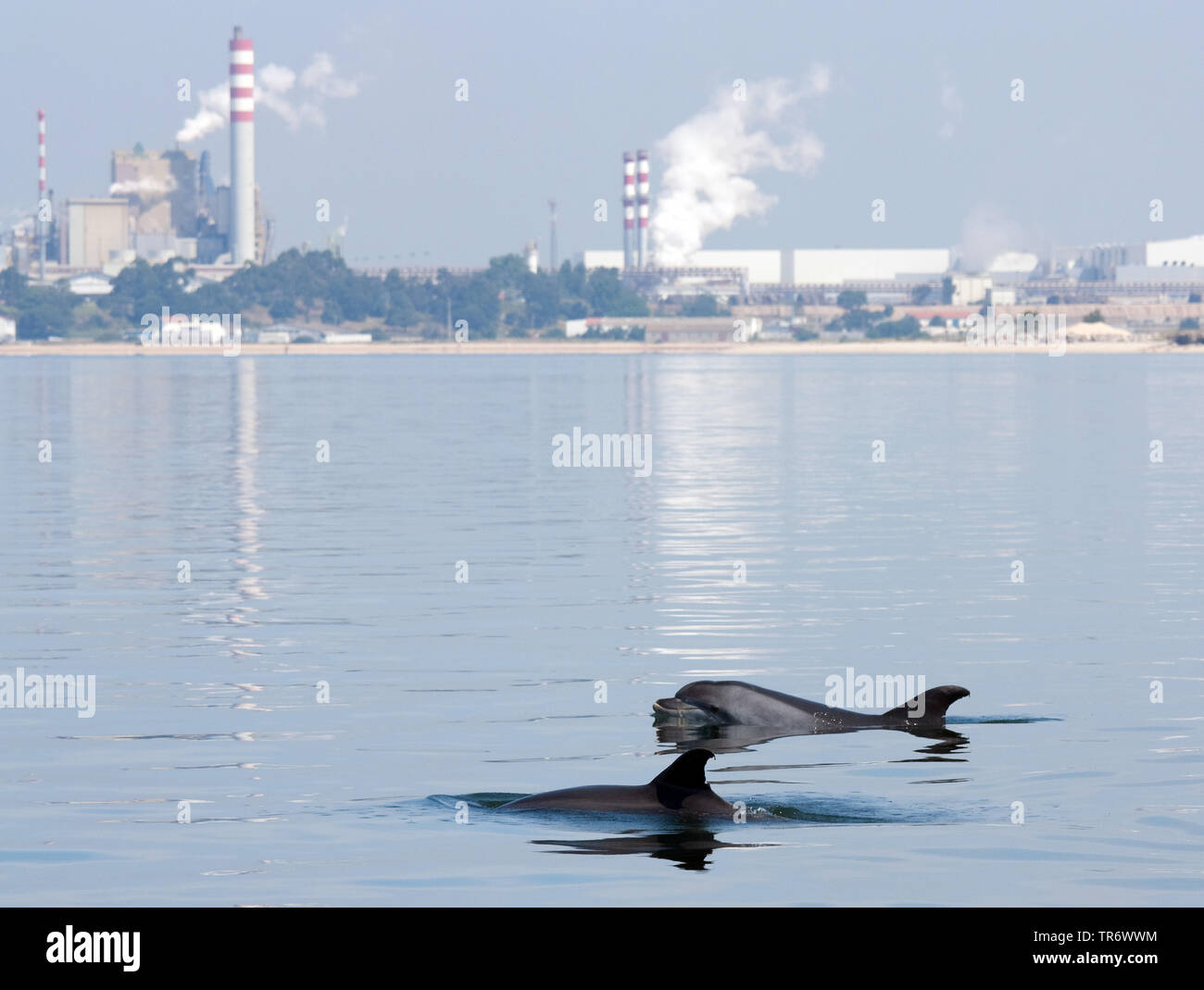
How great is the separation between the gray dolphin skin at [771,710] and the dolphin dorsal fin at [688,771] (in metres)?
4.53

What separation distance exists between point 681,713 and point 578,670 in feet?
14.6

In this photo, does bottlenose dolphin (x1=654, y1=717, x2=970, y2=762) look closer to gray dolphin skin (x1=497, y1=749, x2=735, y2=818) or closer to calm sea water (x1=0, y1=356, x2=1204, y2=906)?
calm sea water (x1=0, y1=356, x2=1204, y2=906)

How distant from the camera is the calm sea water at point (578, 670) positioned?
16312 millimetres

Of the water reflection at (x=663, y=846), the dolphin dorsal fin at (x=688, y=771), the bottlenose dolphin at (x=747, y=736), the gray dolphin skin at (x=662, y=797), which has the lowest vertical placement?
the water reflection at (x=663, y=846)

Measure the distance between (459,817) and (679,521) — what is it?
94.4 ft

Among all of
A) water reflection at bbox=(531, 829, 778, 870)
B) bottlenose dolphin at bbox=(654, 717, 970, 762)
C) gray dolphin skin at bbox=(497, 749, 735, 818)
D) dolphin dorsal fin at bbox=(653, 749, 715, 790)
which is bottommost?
water reflection at bbox=(531, 829, 778, 870)

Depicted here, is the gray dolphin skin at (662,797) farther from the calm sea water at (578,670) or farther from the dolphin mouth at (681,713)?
the dolphin mouth at (681,713)

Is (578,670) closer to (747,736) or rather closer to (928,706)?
(747,736)

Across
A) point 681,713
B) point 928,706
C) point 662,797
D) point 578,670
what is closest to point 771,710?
point 681,713

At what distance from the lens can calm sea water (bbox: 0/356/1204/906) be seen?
16312 mm

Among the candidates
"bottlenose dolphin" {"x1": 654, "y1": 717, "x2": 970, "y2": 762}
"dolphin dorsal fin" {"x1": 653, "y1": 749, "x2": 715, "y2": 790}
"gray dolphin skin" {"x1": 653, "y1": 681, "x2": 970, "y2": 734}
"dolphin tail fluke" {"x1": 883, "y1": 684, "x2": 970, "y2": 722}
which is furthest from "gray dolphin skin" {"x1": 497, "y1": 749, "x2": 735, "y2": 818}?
"dolphin tail fluke" {"x1": 883, "y1": 684, "x2": 970, "y2": 722}

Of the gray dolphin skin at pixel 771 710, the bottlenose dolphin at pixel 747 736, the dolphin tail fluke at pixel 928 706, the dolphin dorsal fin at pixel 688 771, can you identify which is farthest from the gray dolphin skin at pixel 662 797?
the dolphin tail fluke at pixel 928 706
